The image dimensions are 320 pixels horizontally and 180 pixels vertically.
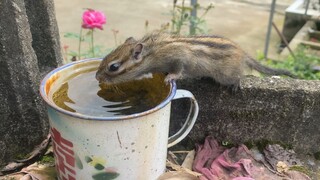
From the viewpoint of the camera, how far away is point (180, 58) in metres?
2.43

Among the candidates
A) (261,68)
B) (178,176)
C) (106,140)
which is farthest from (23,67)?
(261,68)

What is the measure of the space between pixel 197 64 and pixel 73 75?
0.69 m

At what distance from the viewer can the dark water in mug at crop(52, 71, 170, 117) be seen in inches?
77.4

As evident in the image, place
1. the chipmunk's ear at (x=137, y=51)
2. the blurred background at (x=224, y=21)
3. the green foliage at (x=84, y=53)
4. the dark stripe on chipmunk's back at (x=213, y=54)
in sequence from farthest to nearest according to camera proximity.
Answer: the blurred background at (x=224, y=21), the green foliage at (x=84, y=53), the dark stripe on chipmunk's back at (x=213, y=54), the chipmunk's ear at (x=137, y=51)

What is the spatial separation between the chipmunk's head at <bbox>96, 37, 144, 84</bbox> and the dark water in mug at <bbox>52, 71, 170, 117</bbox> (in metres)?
0.05

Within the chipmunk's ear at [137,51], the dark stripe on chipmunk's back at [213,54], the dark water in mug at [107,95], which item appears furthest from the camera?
the dark stripe on chipmunk's back at [213,54]

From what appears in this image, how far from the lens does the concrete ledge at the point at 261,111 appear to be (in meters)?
2.50

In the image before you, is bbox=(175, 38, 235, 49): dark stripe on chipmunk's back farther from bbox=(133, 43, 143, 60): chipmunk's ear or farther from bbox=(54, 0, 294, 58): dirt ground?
bbox=(54, 0, 294, 58): dirt ground

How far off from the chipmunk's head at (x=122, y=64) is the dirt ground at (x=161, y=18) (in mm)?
3791

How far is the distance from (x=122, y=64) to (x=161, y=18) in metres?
4.93

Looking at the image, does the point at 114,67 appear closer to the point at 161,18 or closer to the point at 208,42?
the point at 208,42

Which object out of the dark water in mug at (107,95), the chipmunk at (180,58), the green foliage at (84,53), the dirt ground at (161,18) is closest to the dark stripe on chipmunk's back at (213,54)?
the chipmunk at (180,58)

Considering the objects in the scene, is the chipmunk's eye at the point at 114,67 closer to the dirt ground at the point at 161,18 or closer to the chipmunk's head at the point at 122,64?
the chipmunk's head at the point at 122,64

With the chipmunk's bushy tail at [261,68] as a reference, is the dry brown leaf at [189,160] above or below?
below
